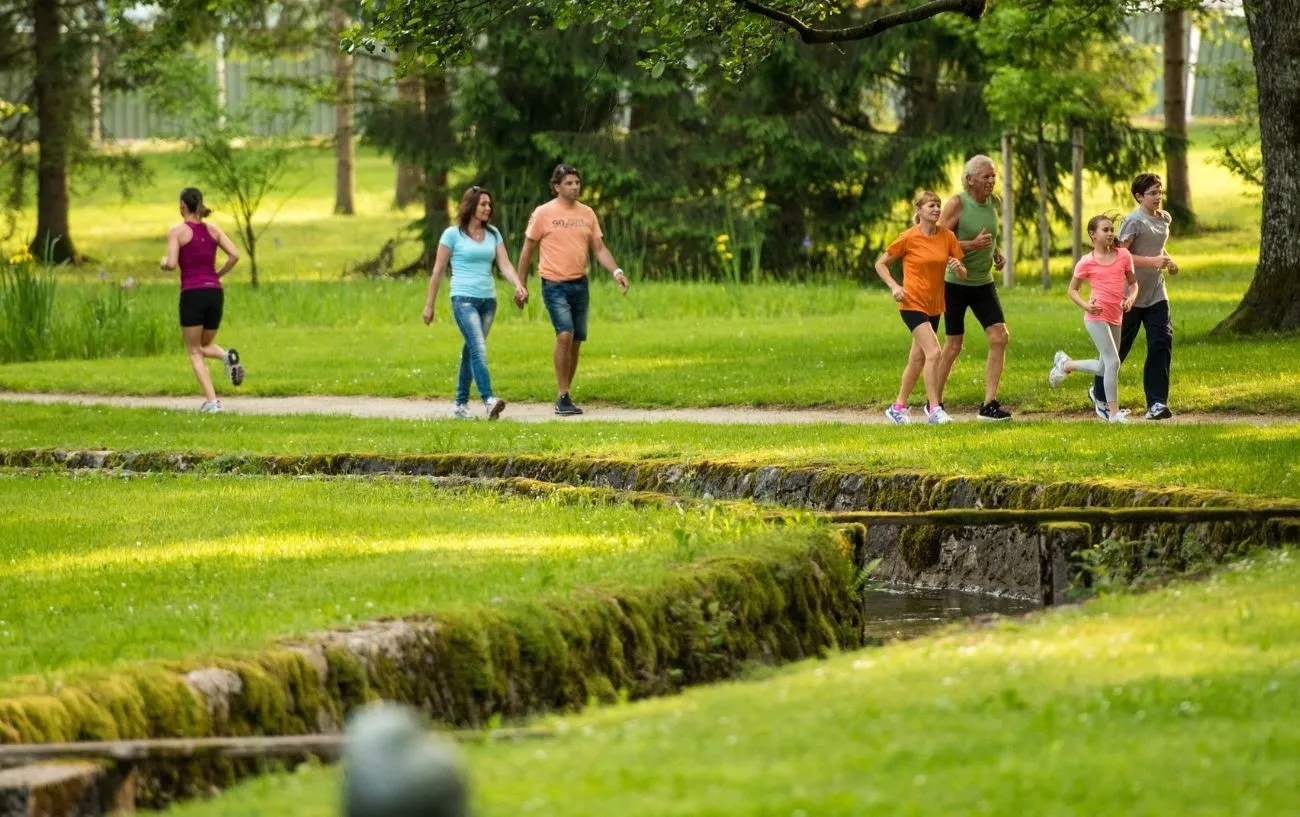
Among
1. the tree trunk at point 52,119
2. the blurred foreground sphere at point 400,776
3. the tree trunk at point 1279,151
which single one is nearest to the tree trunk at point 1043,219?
the tree trunk at point 1279,151

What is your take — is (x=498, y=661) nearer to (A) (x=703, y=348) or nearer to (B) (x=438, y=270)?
(B) (x=438, y=270)

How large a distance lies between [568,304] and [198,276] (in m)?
3.48

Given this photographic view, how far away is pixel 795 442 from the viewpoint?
13.7 metres

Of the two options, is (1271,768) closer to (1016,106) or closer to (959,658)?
(959,658)

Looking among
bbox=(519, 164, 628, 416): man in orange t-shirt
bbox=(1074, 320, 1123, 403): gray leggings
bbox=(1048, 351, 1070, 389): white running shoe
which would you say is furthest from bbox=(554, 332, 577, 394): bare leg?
bbox=(1074, 320, 1123, 403): gray leggings

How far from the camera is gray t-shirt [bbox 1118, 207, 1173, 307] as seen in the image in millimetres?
14844

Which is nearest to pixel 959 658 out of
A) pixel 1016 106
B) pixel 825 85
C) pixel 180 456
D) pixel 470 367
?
pixel 180 456

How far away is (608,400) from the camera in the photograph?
18453 millimetres

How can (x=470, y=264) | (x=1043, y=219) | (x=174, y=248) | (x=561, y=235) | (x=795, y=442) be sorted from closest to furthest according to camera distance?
(x=795, y=442), (x=561, y=235), (x=470, y=264), (x=174, y=248), (x=1043, y=219)

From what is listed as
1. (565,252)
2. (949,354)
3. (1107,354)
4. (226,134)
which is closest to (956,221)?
(949,354)

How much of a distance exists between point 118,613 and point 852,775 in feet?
12.8

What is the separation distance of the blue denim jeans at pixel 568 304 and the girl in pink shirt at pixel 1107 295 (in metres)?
4.24

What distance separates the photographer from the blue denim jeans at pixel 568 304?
16.9 metres

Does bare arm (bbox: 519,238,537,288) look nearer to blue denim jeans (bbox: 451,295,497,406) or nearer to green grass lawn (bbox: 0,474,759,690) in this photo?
blue denim jeans (bbox: 451,295,497,406)
